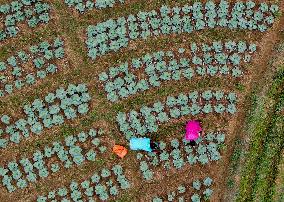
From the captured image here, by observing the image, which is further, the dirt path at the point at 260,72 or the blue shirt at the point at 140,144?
the dirt path at the point at 260,72

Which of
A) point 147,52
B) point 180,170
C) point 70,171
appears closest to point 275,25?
point 147,52

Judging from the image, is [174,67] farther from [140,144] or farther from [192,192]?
[192,192]

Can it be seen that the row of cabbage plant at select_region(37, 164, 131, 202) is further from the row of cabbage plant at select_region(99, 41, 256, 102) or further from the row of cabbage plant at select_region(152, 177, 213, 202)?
the row of cabbage plant at select_region(99, 41, 256, 102)

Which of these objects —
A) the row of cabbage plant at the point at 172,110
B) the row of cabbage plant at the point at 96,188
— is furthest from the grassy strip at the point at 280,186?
the row of cabbage plant at the point at 96,188

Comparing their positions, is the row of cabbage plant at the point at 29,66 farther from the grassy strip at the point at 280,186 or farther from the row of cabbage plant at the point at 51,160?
the grassy strip at the point at 280,186

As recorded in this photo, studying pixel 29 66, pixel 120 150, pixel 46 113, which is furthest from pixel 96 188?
pixel 29 66

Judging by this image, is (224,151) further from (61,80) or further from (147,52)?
(61,80)

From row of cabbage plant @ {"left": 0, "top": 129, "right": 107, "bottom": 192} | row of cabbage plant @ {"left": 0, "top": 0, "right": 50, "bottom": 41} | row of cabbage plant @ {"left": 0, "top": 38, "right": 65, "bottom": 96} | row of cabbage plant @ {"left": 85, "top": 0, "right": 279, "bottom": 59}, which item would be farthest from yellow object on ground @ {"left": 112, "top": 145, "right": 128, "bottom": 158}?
row of cabbage plant @ {"left": 0, "top": 0, "right": 50, "bottom": 41}
